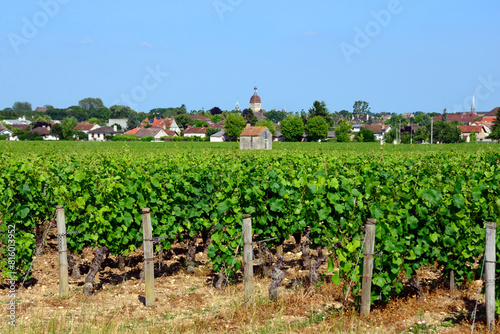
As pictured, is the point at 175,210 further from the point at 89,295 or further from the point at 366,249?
the point at 366,249

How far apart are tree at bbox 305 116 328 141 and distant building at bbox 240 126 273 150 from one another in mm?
43047

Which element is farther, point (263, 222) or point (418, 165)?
point (418, 165)

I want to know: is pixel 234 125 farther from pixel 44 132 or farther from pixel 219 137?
pixel 44 132

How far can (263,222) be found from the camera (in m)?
7.16

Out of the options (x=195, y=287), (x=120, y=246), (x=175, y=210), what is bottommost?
(x=195, y=287)

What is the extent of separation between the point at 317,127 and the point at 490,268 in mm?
98452

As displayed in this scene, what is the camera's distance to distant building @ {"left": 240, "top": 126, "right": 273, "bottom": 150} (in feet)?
194

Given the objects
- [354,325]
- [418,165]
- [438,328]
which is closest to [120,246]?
[354,325]

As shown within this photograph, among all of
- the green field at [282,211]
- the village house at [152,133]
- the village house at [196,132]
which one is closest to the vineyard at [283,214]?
the green field at [282,211]

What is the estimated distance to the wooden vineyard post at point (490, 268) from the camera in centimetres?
507

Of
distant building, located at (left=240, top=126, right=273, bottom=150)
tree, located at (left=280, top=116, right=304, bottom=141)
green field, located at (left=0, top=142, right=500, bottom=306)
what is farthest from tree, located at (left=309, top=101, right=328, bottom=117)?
green field, located at (left=0, top=142, right=500, bottom=306)

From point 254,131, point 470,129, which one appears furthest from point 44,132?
point 470,129

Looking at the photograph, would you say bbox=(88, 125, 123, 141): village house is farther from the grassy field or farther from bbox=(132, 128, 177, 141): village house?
the grassy field

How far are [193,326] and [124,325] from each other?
0.86 metres
